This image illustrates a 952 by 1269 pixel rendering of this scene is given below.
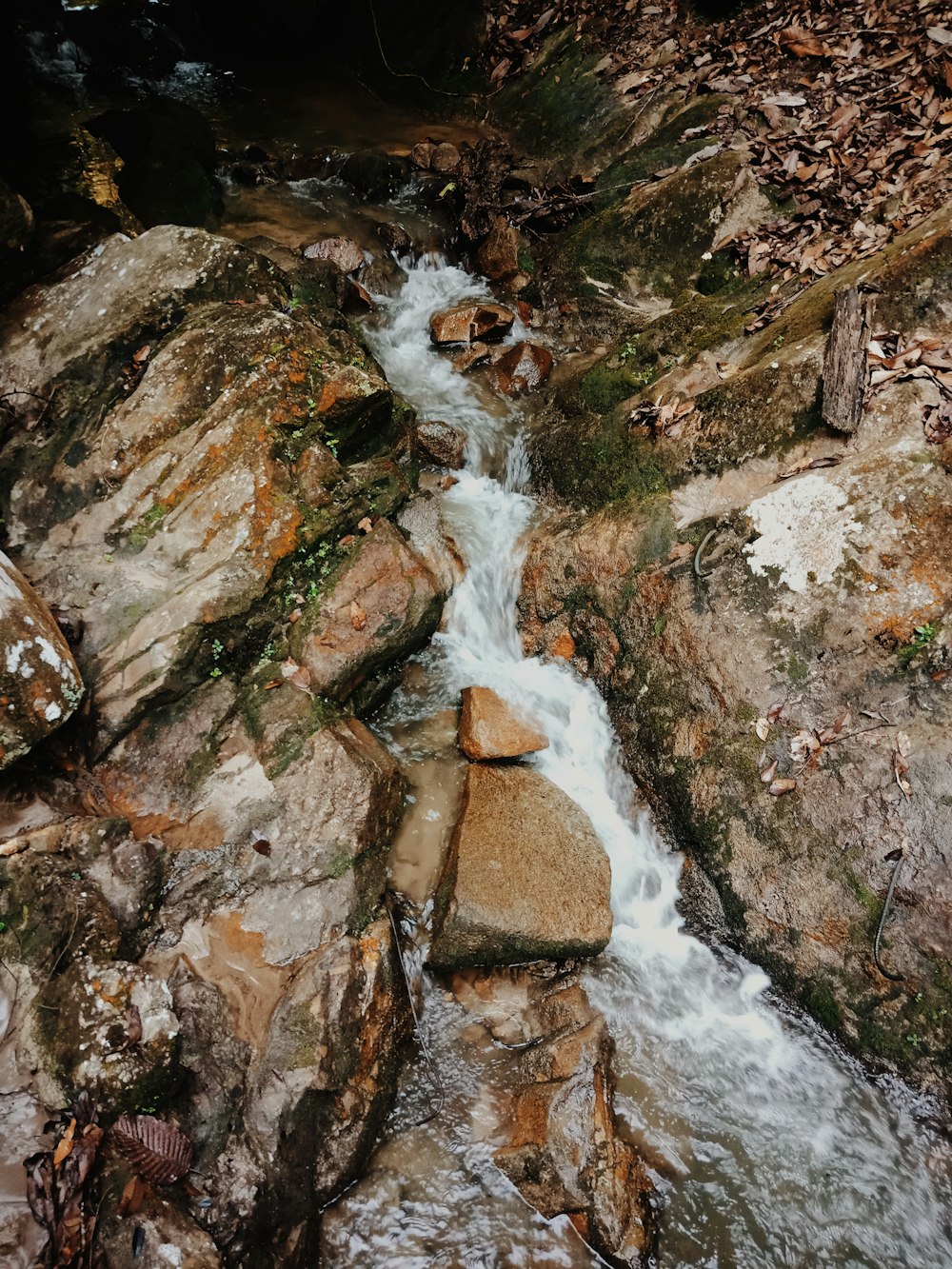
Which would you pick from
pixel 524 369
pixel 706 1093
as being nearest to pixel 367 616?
pixel 706 1093

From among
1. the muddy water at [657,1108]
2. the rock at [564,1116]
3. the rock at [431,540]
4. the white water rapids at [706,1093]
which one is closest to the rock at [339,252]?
the rock at [431,540]

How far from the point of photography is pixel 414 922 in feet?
14.0

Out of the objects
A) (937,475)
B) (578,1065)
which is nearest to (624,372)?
(937,475)

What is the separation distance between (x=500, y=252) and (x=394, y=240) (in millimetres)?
1340

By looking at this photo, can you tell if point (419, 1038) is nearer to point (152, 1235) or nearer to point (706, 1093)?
point (152, 1235)

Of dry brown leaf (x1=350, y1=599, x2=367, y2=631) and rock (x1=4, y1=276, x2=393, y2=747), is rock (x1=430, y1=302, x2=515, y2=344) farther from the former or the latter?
dry brown leaf (x1=350, y1=599, x2=367, y2=631)

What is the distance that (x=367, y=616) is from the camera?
477cm

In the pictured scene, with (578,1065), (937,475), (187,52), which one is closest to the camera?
(578,1065)

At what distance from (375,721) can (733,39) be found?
8551 mm

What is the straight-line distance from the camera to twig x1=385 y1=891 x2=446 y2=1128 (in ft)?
12.4

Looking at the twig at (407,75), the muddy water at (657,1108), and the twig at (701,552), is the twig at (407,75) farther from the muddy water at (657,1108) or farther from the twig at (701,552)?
the muddy water at (657,1108)

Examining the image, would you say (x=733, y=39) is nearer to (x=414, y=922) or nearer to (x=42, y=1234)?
(x=414, y=922)

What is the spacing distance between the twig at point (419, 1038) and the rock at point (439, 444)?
12.9ft

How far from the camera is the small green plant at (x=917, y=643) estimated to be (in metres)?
4.02
